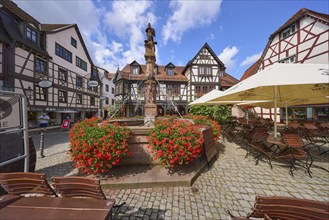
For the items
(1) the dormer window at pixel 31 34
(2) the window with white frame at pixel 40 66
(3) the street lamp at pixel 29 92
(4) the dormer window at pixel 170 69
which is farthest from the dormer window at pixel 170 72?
(3) the street lamp at pixel 29 92

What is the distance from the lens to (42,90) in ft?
41.9

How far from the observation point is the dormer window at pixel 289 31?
12.9m

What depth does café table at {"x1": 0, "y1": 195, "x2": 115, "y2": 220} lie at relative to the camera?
1.50m

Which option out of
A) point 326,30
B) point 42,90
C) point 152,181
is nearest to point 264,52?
point 326,30

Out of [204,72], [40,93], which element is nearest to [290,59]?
[204,72]

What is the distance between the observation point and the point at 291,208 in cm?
146

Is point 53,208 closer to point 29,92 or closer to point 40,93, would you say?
point 29,92

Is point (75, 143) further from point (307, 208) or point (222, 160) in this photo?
point (222, 160)

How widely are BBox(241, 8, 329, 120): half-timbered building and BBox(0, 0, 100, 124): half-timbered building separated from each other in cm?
2023

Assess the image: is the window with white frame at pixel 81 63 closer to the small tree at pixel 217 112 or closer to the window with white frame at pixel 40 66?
the window with white frame at pixel 40 66

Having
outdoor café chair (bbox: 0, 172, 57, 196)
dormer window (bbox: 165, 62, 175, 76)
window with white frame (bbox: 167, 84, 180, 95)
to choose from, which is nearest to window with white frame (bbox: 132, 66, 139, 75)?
dormer window (bbox: 165, 62, 175, 76)

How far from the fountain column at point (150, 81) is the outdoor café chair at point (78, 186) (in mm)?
3651

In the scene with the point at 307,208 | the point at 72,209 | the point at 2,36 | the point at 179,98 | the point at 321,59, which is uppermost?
the point at 2,36

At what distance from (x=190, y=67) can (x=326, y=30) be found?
494 inches
